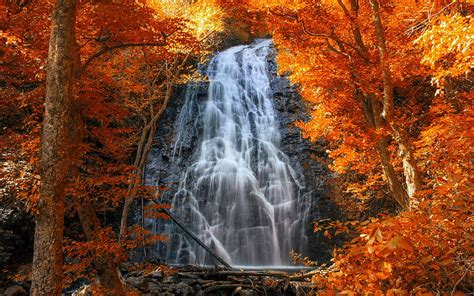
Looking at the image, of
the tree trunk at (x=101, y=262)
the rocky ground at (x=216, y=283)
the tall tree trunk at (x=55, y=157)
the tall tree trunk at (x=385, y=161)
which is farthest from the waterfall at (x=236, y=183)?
the tall tree trunk at (x=55, y=157)

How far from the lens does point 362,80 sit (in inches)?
319

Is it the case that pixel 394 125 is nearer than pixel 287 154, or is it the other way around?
pixel 394 125

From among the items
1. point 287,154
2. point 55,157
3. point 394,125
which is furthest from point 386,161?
point 287,154

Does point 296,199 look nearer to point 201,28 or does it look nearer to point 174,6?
→ point 201,28

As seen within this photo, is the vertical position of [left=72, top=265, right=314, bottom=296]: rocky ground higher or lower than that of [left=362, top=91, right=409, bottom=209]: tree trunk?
lower

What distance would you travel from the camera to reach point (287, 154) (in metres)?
18.3

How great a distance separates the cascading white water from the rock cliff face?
0.35m

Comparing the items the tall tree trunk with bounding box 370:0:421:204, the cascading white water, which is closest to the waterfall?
the cascading white water

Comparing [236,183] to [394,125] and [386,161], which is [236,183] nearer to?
[386,161]

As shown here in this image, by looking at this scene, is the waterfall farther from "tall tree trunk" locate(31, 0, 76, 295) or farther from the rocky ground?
"tall tree trunk" locate(31, 0, 76, 295)

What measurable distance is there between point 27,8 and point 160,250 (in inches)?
418

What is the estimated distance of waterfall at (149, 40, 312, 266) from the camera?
14688 millimetres

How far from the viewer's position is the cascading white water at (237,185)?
48.1 ft

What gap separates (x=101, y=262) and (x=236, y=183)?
10.4 metres
